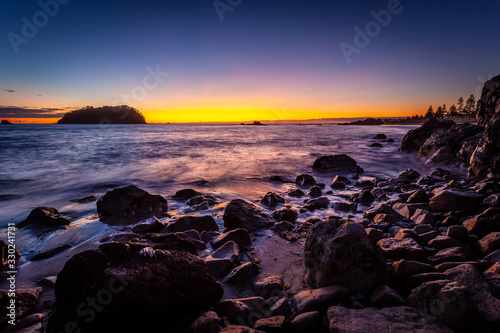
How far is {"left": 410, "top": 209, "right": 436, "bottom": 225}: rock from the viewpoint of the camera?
4375mm

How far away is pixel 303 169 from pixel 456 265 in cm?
988

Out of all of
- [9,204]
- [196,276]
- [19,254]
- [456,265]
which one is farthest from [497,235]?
[9,204]

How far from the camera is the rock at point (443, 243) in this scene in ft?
10.9

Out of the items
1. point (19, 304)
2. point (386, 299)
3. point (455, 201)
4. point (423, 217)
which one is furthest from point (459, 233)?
point (19, 304)

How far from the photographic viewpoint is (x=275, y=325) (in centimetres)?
213

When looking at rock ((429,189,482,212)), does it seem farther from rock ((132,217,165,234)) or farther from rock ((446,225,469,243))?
rock ((132,217,165,234))

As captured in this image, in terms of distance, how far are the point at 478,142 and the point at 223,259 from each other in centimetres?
1113

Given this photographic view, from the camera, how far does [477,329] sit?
6.31ft

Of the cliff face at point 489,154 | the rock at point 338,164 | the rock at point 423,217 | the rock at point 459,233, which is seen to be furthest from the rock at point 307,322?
the rock at point 338,164

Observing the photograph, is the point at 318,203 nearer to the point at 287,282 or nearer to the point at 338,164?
the point at 287,282

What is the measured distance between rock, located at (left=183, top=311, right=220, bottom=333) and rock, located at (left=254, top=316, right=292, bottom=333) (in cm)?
40

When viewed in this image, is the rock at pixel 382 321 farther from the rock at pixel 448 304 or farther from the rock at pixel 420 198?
the rock at pixel 420 198

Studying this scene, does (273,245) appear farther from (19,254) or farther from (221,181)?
(221,181)

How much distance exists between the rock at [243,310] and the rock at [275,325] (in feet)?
0.71
